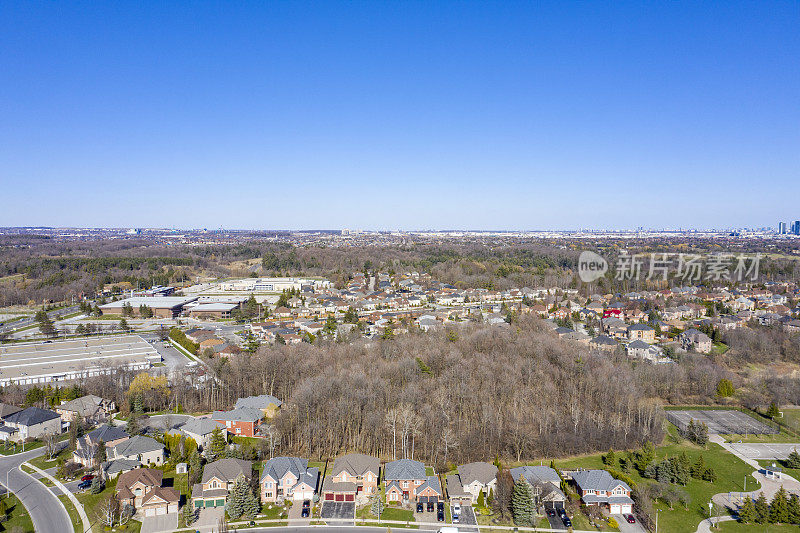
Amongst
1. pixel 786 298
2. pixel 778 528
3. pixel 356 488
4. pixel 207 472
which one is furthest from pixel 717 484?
pixel 786 298

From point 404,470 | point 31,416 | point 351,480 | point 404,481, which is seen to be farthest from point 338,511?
point 31,416

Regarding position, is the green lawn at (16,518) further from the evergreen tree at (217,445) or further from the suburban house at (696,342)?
the suburban house at (696,342)

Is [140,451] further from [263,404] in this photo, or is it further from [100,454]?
[263,404]

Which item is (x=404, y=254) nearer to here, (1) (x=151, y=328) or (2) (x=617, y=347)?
(1) (x=151, y=328)

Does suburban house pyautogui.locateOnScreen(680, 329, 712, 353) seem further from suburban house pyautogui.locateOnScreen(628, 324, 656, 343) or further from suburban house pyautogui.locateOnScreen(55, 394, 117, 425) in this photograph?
suburban house pyautogui.locateOnScreen(55, 394, 117, 425)

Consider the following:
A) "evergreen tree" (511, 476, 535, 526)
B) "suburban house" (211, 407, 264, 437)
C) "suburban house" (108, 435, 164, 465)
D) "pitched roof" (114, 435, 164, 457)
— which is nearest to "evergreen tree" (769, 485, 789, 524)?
"evergreen tree" (511, 476, 535, 526)

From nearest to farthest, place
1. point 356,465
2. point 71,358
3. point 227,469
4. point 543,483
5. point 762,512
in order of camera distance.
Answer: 1. point 762,512
2. point 543,483
3. point 227,469
4. point 356,465
5. point 71,358

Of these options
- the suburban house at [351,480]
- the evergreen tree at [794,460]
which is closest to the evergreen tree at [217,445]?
the suburban house at [351,480]
